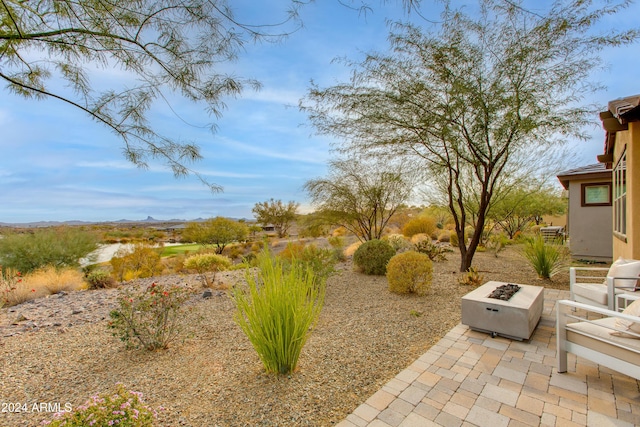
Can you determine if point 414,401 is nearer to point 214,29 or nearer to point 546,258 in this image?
point 214,29

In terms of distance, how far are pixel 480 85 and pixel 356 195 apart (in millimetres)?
6717

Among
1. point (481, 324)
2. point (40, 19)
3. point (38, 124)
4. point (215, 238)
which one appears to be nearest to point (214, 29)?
point (40, 19)

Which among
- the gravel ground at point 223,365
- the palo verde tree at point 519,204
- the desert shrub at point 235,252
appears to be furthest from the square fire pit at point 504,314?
the desert shrub at point 235,252

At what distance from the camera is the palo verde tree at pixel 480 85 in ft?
17.7

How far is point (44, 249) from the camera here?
9875mm

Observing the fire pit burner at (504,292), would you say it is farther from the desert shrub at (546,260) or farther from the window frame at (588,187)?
the window frame at (588,187)

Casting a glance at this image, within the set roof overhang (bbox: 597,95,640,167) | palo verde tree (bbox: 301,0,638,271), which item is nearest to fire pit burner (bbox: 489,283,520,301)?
roof overhang (bbox: 597,95,640,167)

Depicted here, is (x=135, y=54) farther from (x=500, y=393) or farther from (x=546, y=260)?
(x=546, y=260)

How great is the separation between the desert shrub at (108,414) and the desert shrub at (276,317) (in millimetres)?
1000

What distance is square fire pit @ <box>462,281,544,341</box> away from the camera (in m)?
3.40

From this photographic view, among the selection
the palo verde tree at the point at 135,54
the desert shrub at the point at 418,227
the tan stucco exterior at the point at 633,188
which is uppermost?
the palo verde tree at the point at 135,54

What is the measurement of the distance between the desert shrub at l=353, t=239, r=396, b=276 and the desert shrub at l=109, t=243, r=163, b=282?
759cm

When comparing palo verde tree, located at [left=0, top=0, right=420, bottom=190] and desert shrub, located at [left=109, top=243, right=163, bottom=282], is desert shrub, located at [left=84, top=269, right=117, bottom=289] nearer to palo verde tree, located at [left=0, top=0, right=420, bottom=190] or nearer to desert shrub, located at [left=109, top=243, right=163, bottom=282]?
desert shrub, located at [left=109, top=243, right=163, bottom=282]

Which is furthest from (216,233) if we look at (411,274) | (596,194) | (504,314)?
(596,194)
